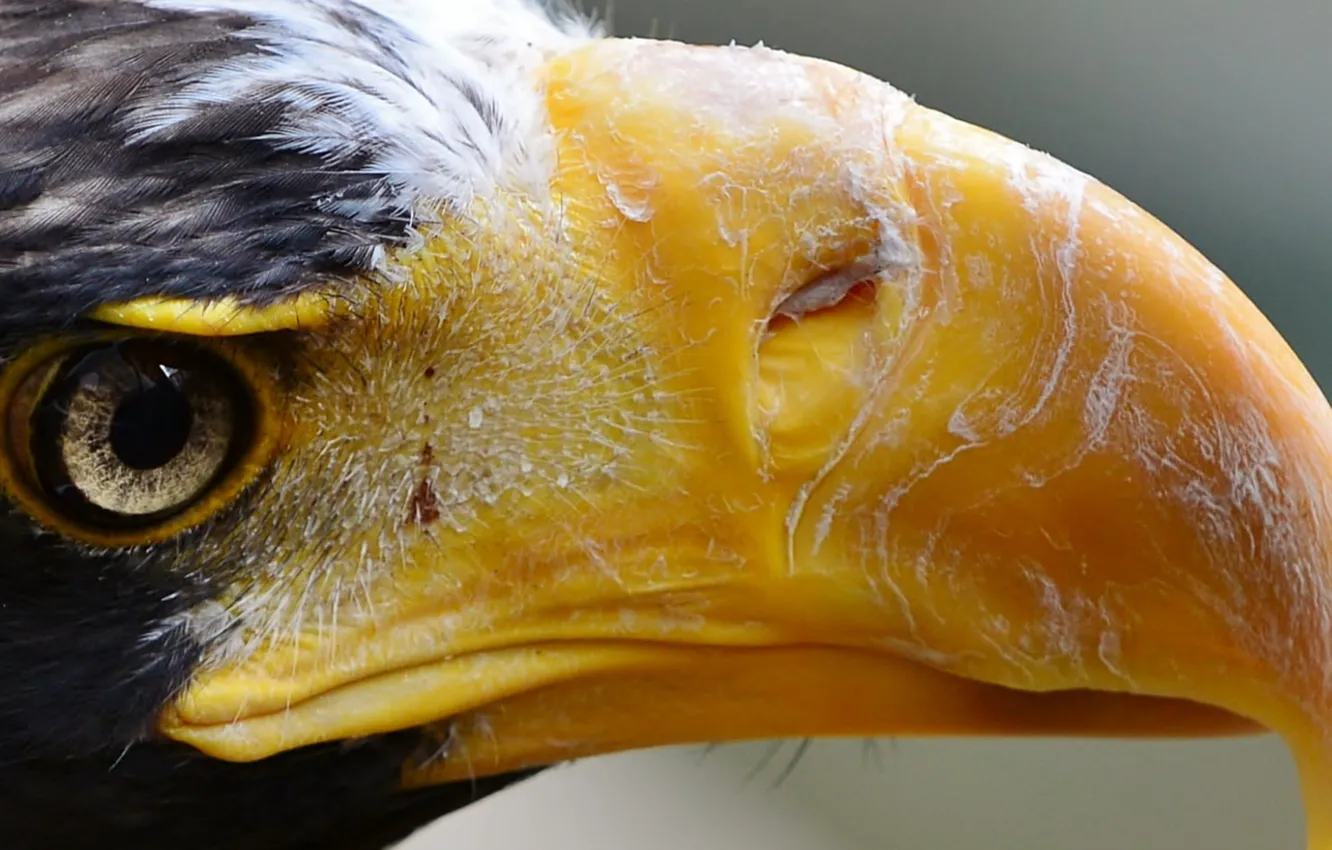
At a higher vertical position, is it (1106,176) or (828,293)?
(828,293)

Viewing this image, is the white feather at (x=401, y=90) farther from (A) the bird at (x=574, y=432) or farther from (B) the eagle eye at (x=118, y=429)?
(B) the eagle eye at (x=118, y=429)

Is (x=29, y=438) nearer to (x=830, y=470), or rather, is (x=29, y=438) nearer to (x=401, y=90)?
(x=401, y=90)

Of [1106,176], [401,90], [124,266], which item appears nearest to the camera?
[124,266]

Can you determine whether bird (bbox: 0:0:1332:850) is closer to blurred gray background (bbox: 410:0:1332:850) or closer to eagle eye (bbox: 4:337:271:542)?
eagle eye (bbox: 4:337:271:542)

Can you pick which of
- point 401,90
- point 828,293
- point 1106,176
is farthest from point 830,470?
point 1106,176

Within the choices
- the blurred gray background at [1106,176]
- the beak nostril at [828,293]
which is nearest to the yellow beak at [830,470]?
the beak nostril at [828,293]

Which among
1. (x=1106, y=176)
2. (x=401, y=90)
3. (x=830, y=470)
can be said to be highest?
(x=401, y=90)

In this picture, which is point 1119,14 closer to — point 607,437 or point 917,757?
point 607,437

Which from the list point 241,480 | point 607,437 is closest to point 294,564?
point 241,480

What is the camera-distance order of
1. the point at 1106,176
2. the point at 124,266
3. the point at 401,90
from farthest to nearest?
the point at 1106,176, the point at 401,90, the point at 124,266
